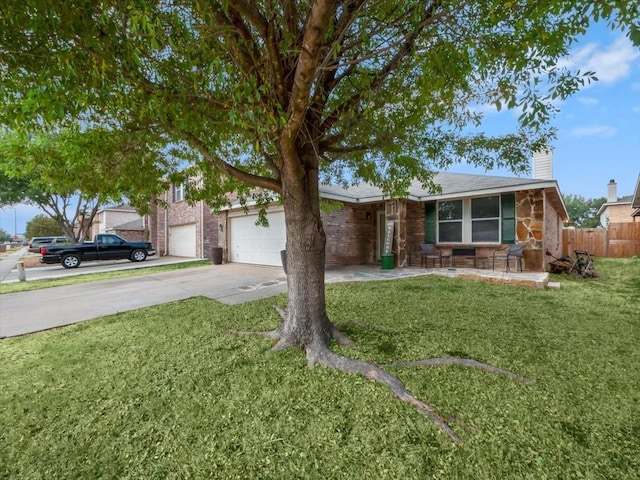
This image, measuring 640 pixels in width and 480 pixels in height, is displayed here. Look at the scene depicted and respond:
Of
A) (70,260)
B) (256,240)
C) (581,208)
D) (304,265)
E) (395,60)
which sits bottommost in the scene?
(70,260)

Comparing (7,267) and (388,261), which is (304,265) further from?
(7,267)

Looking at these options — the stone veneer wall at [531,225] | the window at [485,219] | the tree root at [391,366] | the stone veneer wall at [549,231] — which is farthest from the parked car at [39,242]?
the stone veneer wall at [549,231]

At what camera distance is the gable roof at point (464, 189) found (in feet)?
30.2

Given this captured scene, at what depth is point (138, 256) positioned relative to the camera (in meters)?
16.5

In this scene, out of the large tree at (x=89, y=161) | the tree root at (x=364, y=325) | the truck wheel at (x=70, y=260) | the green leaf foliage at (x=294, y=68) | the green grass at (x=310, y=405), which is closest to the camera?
the green grass at (x=310, y=405)

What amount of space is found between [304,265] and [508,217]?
891cm

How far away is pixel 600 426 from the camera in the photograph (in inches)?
92.0

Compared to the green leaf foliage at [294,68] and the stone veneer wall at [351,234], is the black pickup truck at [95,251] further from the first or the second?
the green leaf foliage at [294,68]

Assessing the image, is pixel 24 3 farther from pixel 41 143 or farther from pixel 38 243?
pixel 38 243

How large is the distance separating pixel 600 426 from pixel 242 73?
4.44 metres

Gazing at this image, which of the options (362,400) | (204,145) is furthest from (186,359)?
(204,145)

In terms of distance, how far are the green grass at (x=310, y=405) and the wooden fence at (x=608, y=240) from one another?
14.8 meters

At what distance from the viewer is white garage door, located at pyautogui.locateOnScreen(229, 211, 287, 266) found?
39.8 feet

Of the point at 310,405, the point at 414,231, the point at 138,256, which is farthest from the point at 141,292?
the point at 138,256
